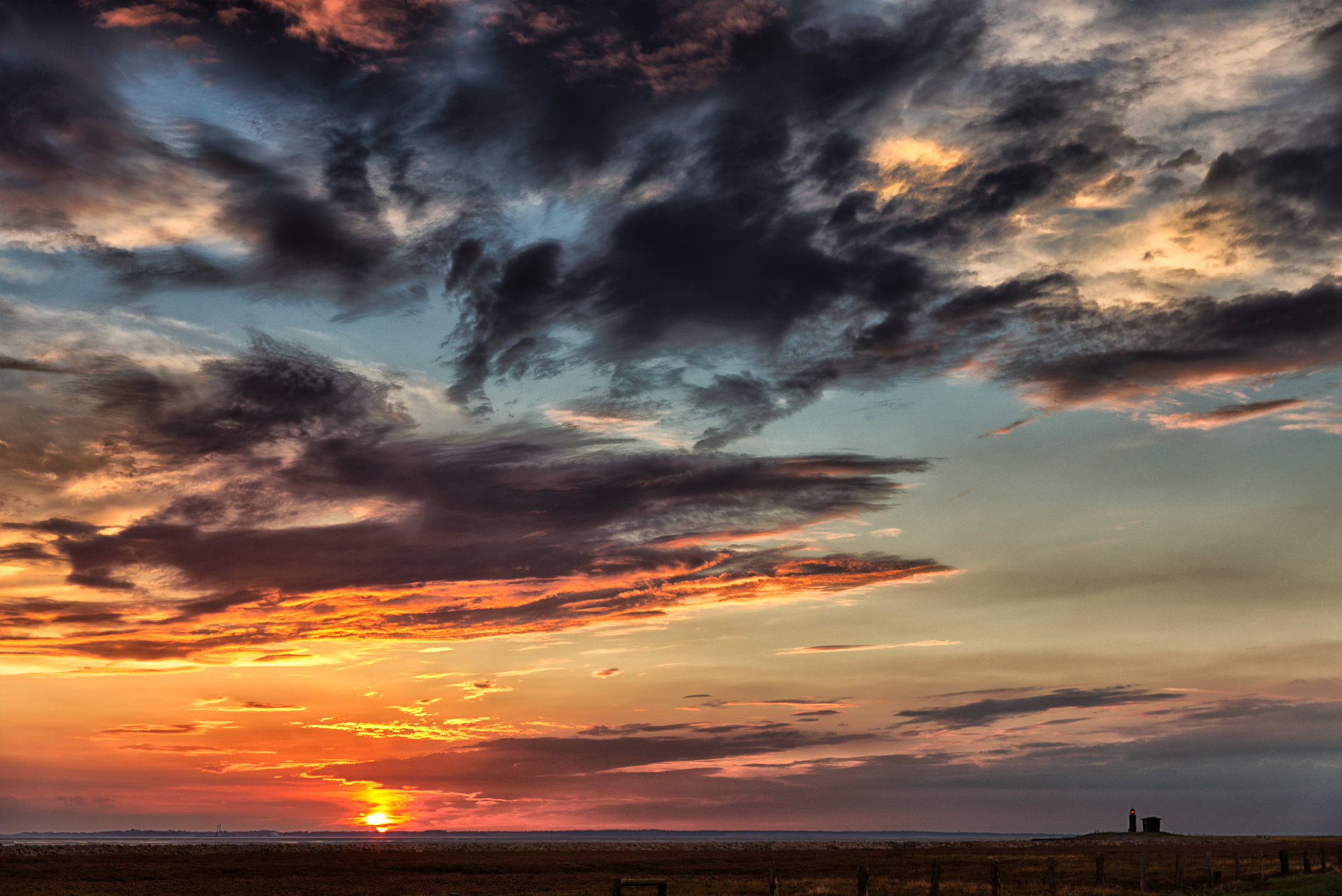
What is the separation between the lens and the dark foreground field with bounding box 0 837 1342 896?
50469mm

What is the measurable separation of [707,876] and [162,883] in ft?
117

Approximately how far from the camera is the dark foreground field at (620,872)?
50.5m

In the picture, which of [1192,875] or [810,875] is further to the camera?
[810,875]

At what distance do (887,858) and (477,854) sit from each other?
4435 cm

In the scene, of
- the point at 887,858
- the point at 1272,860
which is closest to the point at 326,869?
the point at 887,858

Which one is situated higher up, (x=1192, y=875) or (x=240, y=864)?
(x=1192, y=875)

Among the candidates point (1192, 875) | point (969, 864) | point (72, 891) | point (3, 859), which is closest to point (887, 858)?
point (969, 864)

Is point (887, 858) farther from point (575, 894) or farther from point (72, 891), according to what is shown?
point (72, 891)

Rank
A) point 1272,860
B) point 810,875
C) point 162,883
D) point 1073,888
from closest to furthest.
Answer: point 1073,888 → point 162,883 → point 810,875 → point 1272,860

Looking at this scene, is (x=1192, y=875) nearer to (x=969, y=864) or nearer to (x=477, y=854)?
(x=969, y=864)

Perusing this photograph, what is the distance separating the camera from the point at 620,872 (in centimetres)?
7431

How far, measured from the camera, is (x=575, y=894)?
159 ft

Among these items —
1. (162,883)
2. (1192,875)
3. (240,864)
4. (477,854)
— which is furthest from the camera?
(477,854)

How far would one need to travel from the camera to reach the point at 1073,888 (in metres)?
46.1
